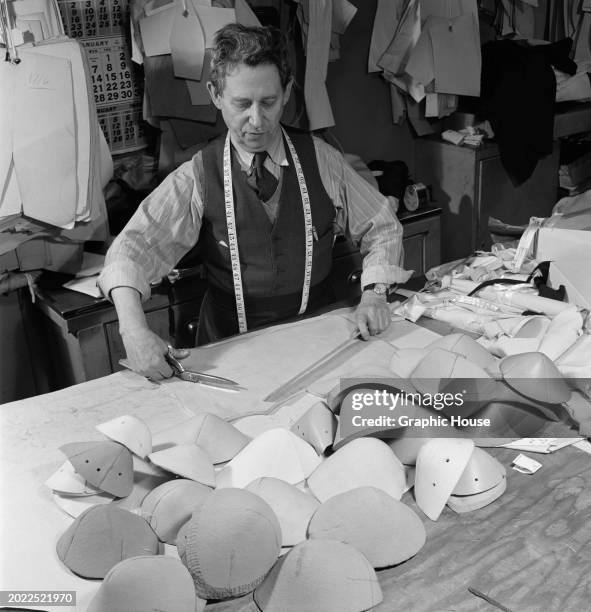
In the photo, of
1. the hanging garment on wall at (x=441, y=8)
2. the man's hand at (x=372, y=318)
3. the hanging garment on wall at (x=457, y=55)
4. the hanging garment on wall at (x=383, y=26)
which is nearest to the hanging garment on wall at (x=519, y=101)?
the hanging garment on wall at (x=457, y=55)

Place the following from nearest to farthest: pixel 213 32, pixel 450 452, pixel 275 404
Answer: pixel 450 452 < pixel 275 404 < pixel 213 32

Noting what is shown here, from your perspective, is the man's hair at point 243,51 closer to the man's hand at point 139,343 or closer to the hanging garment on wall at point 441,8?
the man's hand at point 139,343

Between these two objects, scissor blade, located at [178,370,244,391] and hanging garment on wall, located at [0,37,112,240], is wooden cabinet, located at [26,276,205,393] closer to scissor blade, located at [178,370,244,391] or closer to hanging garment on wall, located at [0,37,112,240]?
hanging garment on wall, located at [0,37,112,240]

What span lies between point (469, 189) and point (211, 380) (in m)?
2.70

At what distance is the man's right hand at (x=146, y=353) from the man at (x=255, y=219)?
18mm

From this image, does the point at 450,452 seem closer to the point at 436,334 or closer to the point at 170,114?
the point at 436,334

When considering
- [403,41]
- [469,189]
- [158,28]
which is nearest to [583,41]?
[469,189]

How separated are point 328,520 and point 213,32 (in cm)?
227

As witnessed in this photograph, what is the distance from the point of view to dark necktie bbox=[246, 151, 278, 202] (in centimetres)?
227

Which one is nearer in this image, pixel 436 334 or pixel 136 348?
pixel 136 348

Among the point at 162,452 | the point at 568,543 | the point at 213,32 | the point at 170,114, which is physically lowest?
the point at 568,543

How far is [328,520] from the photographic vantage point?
4.24ft

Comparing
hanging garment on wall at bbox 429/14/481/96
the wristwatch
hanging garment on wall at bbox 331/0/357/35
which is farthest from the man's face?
hanging garment on wall at bbox 429/14/481/96

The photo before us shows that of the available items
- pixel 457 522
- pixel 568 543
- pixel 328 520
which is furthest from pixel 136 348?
pixel 568 543
